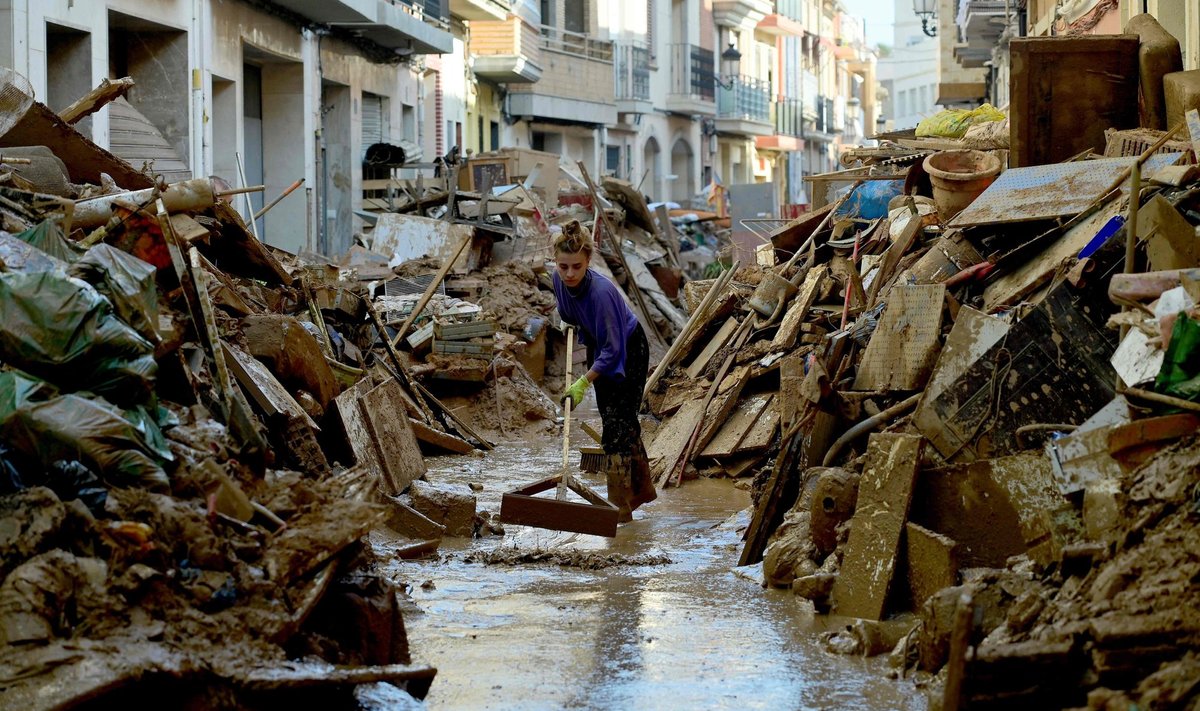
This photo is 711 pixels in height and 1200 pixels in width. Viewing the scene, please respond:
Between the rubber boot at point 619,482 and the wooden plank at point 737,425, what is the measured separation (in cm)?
177

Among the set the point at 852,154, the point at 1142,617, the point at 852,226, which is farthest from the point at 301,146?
the point at 1142,617

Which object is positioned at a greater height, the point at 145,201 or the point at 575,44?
the point at 575,44

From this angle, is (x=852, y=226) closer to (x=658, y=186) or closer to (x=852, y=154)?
(x=852, y=154)

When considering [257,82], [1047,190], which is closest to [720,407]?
[1047,190]

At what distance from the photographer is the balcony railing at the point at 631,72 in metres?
40.4

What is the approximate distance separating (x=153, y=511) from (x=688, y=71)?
4250 centimetres

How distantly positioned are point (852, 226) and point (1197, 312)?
694 centimetres

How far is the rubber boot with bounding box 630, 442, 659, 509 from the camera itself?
8.09 m

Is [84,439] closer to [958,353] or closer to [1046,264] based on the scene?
[958,353]

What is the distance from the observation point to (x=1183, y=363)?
484 centimetres

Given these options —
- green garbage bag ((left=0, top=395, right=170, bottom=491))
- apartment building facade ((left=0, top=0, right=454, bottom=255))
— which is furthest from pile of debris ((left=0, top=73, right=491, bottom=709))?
apartment building facade ((left=0, top=0, right=454, bottom=255))

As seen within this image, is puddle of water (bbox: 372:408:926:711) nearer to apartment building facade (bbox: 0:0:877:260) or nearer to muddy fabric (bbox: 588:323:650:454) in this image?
muddy fabric (bbox: 588:323:650:454)

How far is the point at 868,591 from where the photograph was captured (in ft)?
18.8

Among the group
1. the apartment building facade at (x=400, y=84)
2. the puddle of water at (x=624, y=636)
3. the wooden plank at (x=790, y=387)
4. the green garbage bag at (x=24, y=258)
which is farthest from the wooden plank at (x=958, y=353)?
the apartment building facade at (x=400, y=84)
